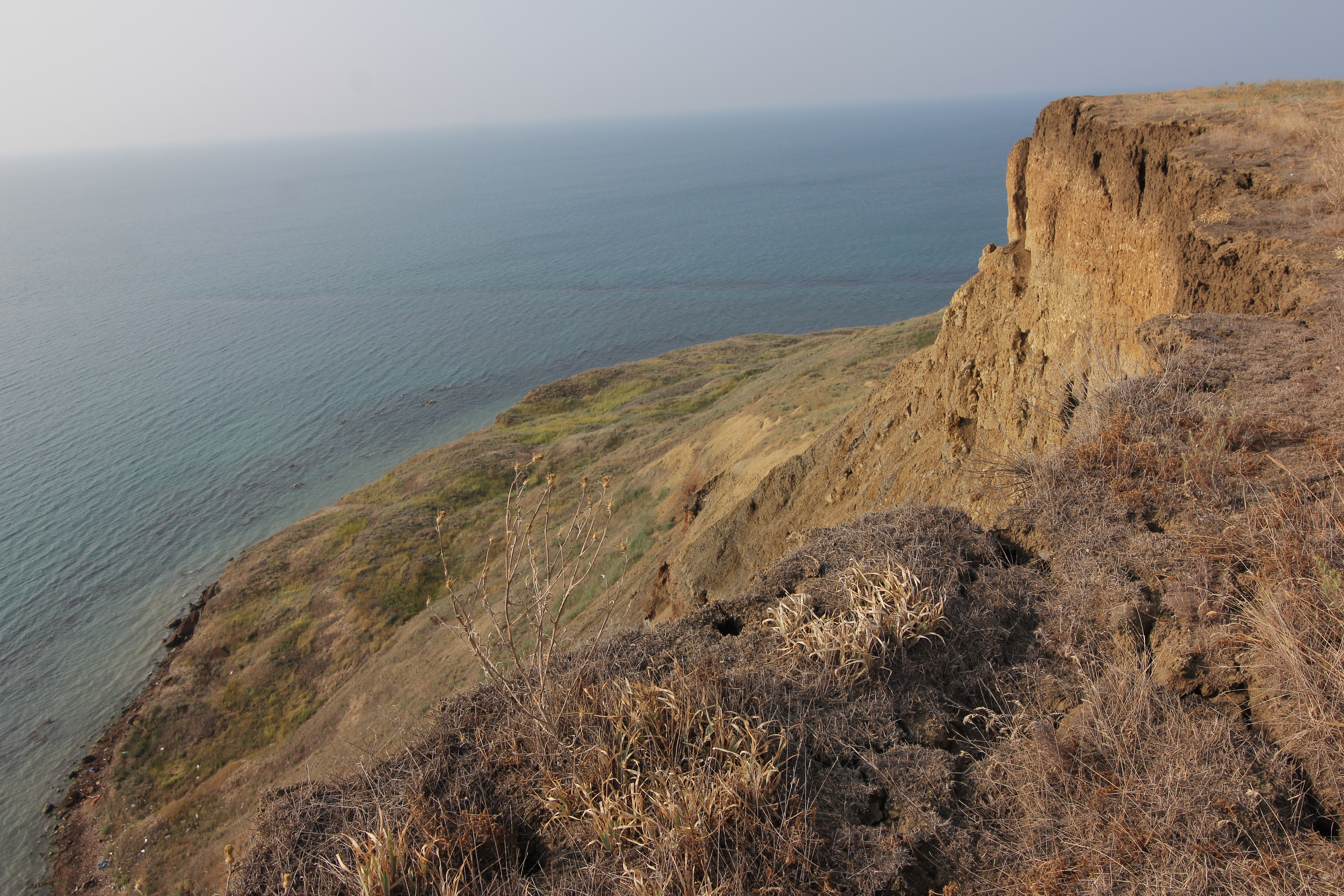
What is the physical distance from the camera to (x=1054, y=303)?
13.8m

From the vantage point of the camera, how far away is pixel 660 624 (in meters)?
7.41

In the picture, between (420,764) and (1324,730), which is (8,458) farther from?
(1324,730)

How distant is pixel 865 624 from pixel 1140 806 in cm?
210

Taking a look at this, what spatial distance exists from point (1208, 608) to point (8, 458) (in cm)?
6362

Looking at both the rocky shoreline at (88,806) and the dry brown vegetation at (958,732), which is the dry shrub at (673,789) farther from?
the rocky shoreline at (88,806)

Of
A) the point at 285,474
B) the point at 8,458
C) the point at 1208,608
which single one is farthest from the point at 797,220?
the point at 1208,608

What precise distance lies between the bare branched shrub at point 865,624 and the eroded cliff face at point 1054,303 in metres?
1.90

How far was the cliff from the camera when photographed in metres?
4.64

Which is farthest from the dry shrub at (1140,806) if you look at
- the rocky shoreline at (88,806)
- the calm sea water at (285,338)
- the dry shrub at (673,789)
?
the calm sea water at (285,338)

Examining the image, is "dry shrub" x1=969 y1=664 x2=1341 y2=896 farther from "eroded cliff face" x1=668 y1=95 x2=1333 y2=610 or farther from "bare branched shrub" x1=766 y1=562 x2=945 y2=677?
"eroded cliff face" x1=668 y1=95 x2=1333 y2=610

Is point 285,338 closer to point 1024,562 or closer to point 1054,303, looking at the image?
point 1054,303

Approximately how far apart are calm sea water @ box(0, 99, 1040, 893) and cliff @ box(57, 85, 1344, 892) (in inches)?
284

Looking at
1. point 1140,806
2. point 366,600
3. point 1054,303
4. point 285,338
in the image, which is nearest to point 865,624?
point 1140,806

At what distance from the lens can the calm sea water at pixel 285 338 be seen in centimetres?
3275
